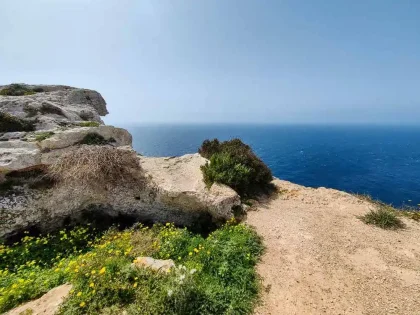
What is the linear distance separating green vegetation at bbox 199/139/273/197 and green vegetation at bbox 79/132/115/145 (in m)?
6.27

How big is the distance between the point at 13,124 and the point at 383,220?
67.4 ft

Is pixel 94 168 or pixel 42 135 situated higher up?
pixel 42 135

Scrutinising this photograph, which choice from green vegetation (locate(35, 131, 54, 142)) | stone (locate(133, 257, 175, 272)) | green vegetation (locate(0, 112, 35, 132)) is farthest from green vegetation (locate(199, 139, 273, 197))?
green vegetation (locate(0, 112, 35, 132))

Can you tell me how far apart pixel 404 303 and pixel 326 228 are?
3.63m

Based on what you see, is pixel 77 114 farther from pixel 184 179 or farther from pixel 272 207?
pixel 272 207

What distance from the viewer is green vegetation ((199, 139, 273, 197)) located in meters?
11.7

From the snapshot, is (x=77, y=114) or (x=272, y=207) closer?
(x=272, y=207)

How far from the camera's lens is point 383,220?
978 centimetres

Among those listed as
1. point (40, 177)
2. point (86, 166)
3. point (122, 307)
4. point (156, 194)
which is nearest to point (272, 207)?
point (156, 194)

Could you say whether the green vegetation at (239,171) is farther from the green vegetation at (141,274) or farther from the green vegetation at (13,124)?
the green vegetation at (13,124)

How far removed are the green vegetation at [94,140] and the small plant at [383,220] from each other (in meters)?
14.4

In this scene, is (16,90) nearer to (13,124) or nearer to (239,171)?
(13,124)

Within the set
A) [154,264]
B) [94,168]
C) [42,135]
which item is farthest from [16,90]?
[154,264]

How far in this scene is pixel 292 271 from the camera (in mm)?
6828
